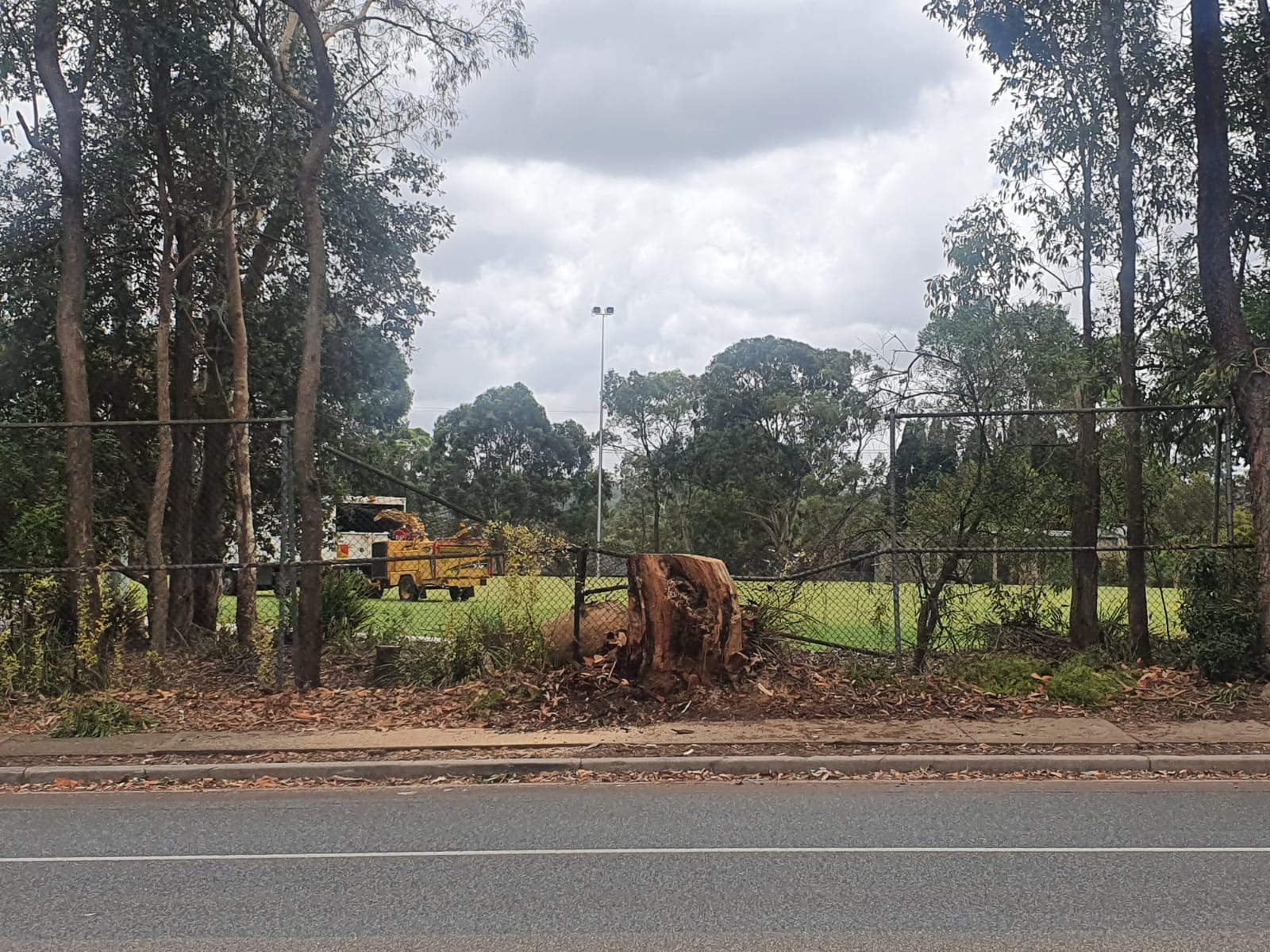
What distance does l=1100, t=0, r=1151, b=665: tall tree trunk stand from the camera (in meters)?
12.2

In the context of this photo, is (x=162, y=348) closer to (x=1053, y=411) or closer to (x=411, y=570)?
(x=1053, y=411)

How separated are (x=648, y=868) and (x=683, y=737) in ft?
12.0

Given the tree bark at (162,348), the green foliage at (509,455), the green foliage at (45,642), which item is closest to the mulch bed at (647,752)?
the green foliage at (45,642)

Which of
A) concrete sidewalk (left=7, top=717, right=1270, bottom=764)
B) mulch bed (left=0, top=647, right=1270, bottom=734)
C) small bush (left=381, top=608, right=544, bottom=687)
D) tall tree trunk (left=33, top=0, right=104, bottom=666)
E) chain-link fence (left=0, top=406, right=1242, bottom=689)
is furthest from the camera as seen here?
tall tree trunk (left=33, top=0, right=104, bottom=666)

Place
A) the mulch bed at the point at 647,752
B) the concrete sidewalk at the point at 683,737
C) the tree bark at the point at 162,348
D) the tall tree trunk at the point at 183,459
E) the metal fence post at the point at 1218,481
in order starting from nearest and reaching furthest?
the mulch bed at the point at 647,752
the concrete sidewalk at the point at 683,737
the metal fence post at the point at 1218,481
the tree bark at the point at 162,348
the tall tree trunk at the point at 183,459

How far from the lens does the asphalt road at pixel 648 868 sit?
484 centimetres

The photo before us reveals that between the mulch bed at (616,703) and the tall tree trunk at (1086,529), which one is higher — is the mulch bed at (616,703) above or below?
below

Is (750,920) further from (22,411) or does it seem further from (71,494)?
(22,411)

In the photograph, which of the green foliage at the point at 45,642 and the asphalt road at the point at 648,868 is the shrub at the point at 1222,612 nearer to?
the asphalt road at the point at 648,868

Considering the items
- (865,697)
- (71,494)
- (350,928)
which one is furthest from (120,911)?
(71,494)

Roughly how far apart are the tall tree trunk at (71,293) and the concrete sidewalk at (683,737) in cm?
299

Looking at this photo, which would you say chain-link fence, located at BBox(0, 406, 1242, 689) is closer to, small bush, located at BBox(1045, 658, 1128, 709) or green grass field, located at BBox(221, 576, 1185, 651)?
green grass field, located at BBox(221, 576, 1185, 651)

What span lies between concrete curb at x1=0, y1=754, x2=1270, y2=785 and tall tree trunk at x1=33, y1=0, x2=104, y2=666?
4.07 meters

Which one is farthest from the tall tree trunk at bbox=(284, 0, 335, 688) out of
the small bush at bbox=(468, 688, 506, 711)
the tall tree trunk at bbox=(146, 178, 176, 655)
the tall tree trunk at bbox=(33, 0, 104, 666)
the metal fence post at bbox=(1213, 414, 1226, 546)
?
the metal fence post at bbox=(1213, 414, 1226, 546)
